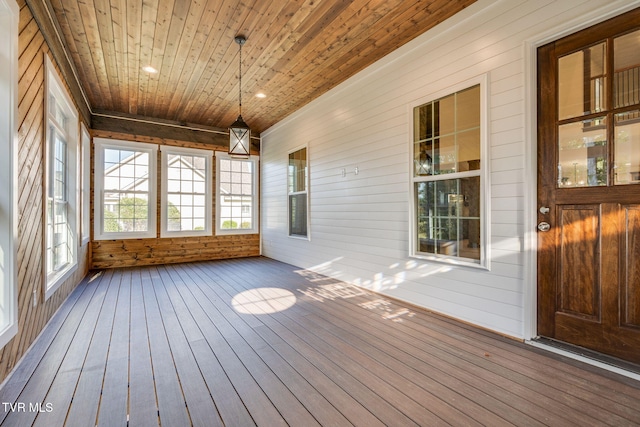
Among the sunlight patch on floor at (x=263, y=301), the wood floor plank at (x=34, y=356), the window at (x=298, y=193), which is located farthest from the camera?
the window at (x=298, y=193)

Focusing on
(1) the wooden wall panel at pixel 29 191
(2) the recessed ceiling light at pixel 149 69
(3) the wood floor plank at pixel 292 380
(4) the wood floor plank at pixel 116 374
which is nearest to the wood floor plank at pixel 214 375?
(3) the wood floor plank at pixel 292 380

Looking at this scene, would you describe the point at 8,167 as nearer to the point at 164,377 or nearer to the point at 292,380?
the point at 164,377

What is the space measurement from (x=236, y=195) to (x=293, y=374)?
5743 millimetres

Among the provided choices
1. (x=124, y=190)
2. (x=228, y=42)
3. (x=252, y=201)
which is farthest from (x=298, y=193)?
(x=124, y=190)

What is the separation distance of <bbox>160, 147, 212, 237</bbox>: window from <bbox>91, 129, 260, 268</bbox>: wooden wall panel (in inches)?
5.2

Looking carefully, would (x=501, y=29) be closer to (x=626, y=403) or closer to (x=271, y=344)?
(x=626, y=403)

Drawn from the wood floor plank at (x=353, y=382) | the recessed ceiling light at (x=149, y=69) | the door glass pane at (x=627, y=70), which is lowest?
the wood floor plank at (x=353, y=382)

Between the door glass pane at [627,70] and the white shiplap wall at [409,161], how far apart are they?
→ 0.23 metres

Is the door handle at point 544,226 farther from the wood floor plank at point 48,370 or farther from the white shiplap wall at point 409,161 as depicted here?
the wood floor plank at point 48,370

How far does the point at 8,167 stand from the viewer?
6.65ft

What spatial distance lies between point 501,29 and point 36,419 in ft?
14.3

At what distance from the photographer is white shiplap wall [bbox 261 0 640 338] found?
2525 mm

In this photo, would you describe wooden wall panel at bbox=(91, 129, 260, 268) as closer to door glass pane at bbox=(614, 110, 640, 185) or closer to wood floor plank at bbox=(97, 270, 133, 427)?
wood floor plank at bbox=(97, 270, 133, 427)

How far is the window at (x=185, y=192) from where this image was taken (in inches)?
255
